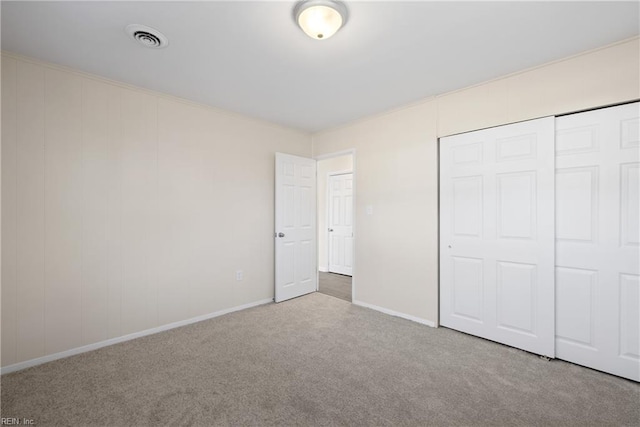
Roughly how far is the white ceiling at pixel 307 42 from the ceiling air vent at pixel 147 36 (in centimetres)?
4

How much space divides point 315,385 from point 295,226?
94.1 inches

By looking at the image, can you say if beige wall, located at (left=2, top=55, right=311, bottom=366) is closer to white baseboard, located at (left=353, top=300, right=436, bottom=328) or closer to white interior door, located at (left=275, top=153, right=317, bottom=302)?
white interior door, located at (left=275, top=153, right=317, bottom=302)

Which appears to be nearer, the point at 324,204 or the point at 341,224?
the point at 341,224

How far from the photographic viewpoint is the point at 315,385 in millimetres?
2053

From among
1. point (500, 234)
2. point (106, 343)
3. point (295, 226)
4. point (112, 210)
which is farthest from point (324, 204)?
point (106, 343)

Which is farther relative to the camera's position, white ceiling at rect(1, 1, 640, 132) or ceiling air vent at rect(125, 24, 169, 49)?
ceiling air vent at rect(125, 24, 169, 49)

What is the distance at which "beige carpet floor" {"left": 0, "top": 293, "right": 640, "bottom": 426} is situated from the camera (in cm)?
174

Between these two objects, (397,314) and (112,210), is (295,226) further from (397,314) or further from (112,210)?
(112,210)

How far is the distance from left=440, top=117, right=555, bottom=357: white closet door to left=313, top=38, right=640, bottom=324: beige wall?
134 millimetres

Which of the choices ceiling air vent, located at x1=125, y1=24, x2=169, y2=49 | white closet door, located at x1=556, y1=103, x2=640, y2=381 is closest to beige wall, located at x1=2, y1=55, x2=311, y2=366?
ceiling air vent, located at x1=125, y1=24, x2=169, y2=49

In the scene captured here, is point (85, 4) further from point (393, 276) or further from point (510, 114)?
point (393, 276)

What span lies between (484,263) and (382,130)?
193 centimetres

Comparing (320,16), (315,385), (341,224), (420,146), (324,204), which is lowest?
(315,385)

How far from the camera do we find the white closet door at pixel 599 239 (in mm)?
2098
